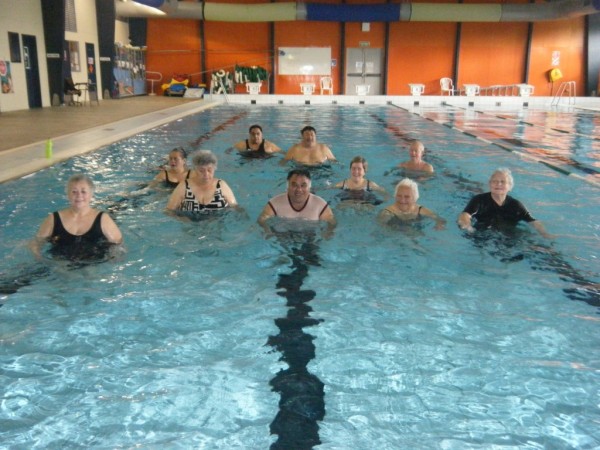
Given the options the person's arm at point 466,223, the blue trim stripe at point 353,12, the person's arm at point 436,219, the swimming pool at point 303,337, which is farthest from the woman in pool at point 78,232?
the blue trim stripe at point 353,12

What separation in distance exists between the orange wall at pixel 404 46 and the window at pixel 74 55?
536cm

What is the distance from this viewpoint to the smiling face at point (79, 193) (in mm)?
3760

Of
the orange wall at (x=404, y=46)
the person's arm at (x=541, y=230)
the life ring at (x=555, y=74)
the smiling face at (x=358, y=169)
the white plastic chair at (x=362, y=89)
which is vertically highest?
the orange wall at (x=404, y=46)

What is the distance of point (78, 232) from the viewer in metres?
3.89

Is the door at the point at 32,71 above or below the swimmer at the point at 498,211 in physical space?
above

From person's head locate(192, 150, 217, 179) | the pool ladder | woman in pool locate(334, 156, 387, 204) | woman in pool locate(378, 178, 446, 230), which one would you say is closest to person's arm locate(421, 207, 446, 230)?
woman in pool locate(378, 178, 446, 230)

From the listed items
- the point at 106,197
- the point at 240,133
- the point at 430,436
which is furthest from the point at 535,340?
the point at 240,133

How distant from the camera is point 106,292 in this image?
11.3 ft

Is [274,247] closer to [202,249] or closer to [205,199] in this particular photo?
[202,249]

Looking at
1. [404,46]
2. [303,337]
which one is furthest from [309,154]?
[404,46]

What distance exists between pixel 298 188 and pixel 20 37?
503 inches

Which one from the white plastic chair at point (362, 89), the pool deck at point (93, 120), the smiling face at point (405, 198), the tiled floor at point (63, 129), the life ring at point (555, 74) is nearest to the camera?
the smiling face at point (405, 198)

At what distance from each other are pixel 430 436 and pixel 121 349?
149cm

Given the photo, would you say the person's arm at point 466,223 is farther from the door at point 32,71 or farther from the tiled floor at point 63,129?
the door at point 32,71
